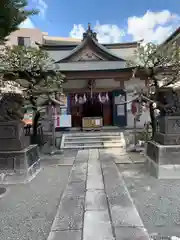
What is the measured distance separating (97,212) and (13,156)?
102 inches

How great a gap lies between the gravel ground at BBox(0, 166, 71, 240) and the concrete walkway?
0.52 feet

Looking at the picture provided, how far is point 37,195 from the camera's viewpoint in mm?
3926

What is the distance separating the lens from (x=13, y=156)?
475cm

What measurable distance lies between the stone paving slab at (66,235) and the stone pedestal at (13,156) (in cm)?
236

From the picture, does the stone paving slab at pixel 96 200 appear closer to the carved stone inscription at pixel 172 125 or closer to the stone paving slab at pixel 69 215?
the stone paving slab at pixel 69 215

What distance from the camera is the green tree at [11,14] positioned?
3.48m

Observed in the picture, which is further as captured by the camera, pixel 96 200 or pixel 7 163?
pixel 7 163

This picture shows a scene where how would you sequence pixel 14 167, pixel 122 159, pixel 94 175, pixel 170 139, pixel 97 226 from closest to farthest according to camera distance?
pixel 97 226
pixel 14 167
pixel 170 139
pixel 94 175
pixel 122 159

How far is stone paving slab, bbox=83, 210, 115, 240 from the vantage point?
2.47 meters

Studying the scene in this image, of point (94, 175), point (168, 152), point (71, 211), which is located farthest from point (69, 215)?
point (168, 152)

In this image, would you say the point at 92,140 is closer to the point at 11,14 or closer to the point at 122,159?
the point at 122,159

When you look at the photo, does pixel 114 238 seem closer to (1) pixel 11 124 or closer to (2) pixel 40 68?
(1) pixel 11 124

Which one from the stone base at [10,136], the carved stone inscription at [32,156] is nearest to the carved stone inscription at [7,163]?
the stone base at [10,136]

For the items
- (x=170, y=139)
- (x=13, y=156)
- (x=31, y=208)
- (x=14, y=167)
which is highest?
(x=170, y=139)
